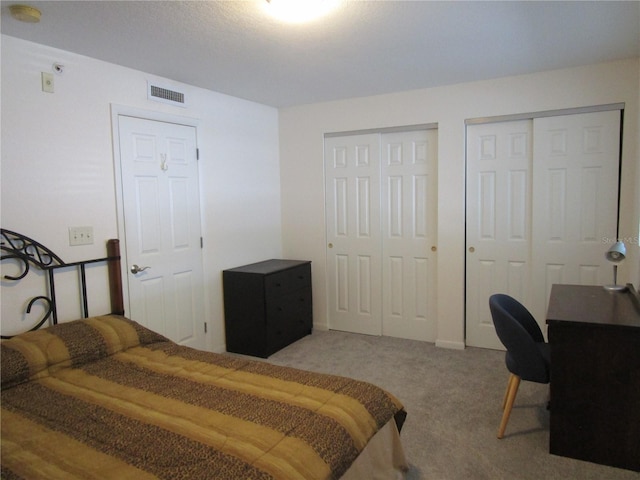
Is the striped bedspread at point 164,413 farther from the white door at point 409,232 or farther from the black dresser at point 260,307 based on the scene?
the white door at point 409,232

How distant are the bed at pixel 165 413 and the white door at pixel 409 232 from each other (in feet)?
6.88

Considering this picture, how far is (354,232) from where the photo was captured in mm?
4238

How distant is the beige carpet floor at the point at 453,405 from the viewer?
209 cm

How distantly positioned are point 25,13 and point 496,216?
349cm

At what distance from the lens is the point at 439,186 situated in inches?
147

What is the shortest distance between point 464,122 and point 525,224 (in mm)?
1019

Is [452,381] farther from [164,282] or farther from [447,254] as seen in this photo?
[164,282]

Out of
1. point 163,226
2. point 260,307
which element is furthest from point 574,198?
point 163,226

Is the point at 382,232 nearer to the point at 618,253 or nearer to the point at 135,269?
the point at 618,253

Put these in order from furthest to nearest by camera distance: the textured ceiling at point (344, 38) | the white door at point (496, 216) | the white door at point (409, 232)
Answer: the white door at point (409, 232) < the white door at point (496, 216) < the textured ceiling at point (344, 38)

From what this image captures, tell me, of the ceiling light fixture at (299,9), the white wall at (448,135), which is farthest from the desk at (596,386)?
the ceiling light fixture at (299,9)

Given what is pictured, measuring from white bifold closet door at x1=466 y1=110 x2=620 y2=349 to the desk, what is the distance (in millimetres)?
1283

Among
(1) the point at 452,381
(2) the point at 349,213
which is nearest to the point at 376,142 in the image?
(2) the point at 349,213

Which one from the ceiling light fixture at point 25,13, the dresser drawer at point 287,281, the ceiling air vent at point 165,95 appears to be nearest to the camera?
the ceiling light fixture at point 25,13
